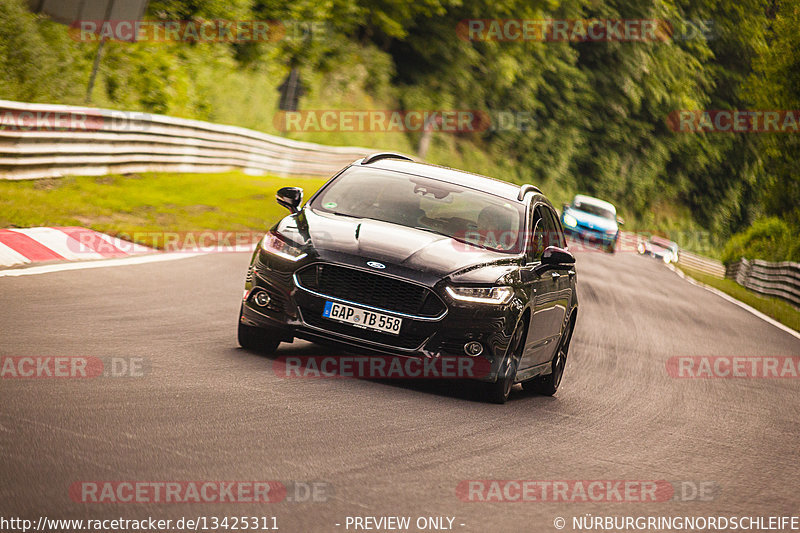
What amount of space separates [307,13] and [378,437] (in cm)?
3633

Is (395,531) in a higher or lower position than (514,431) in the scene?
higher

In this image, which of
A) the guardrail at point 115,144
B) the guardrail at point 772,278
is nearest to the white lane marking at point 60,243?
the guardrail at point 115,144

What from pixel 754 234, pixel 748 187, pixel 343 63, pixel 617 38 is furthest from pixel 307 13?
pixel 748 187

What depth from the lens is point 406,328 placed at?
7633mm

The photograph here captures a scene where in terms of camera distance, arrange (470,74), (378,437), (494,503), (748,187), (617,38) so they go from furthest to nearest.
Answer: (748,187) → (617,38) → (470,74) → (378,437) → (494,503)

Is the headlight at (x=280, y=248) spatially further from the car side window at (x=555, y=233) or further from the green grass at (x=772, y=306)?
the green grass at (x=772, y=306)

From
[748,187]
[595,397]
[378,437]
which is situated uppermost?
[378,437]

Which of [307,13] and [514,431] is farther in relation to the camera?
[307,13]

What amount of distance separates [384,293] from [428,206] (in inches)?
55.9

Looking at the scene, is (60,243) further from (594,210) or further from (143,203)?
(594,210)

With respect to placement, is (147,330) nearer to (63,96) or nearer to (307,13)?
(63,96)

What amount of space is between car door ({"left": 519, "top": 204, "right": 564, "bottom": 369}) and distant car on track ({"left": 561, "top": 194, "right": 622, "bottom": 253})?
2897cm

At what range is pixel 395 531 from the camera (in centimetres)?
463

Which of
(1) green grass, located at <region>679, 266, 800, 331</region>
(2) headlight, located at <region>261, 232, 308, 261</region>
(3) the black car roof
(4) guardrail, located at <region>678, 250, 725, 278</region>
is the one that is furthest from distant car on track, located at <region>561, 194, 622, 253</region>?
(2) headlight, located at <region>261, 232, 308, 261</region>
